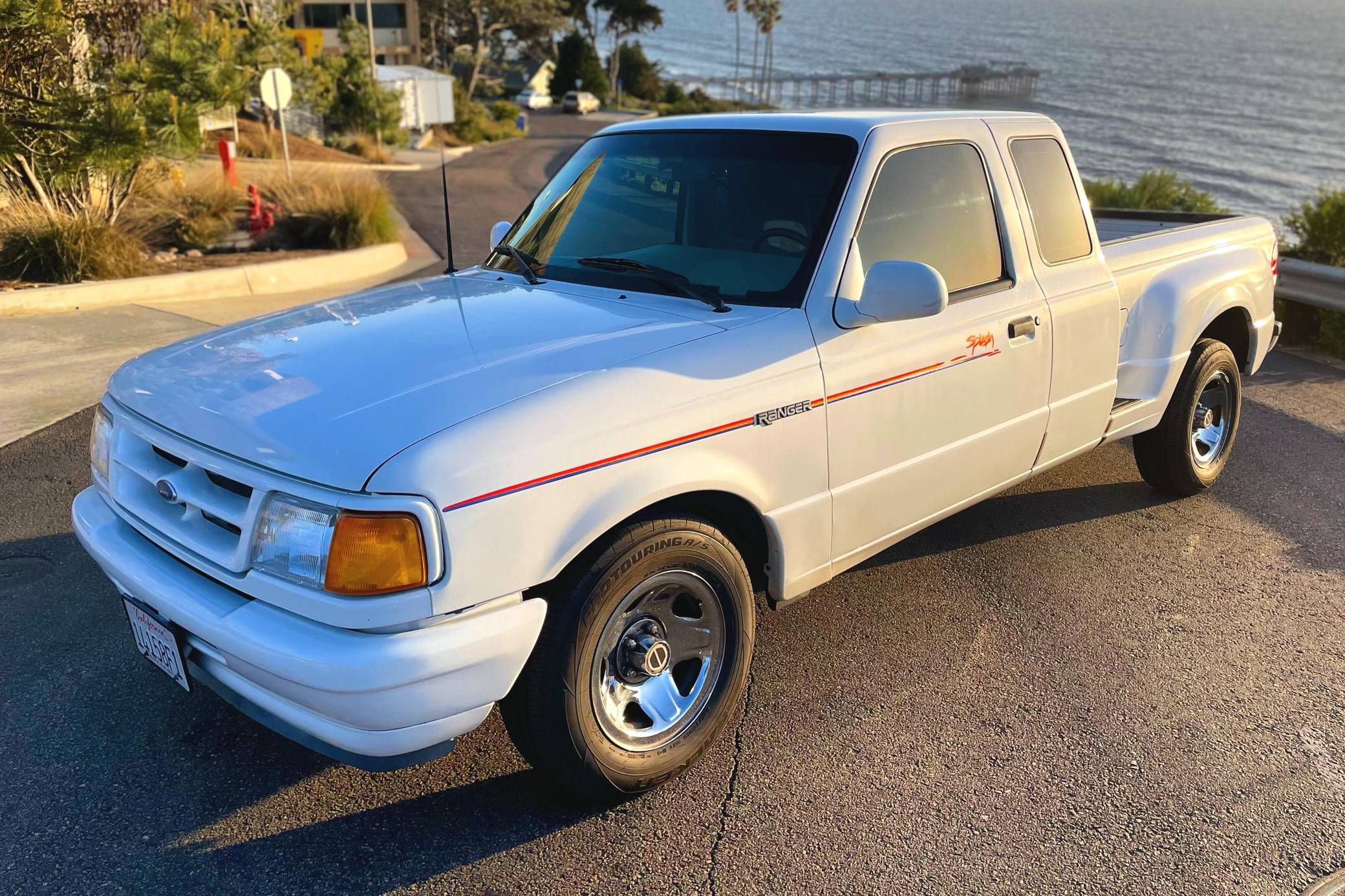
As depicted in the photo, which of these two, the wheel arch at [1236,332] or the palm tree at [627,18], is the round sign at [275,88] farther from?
the palm tree at [627,18]

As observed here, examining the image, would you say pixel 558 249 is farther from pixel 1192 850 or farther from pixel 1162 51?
pixel 1162 51

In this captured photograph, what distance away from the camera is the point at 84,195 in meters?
11.3

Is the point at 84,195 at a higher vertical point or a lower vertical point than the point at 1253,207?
higher

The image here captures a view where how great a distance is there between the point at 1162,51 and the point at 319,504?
14123cm

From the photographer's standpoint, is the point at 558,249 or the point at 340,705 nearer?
the point at 340,705

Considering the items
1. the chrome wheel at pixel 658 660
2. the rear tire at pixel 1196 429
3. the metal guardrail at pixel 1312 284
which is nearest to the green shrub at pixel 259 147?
the metal guardrail at pixel 1312 284

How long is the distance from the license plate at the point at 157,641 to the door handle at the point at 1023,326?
3141 mm

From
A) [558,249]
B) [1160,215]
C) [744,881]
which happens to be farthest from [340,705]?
[1160,215]

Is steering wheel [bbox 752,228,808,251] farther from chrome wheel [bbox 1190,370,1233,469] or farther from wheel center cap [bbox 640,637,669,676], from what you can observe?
chrome wheel [bbox 1190,370,1233,469]

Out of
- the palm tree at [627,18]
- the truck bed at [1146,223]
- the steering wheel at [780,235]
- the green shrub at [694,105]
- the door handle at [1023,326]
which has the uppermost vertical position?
the palm tree at [627,18]

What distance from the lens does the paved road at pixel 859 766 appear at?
290 centimetres

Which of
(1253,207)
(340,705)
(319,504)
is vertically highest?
(319,504)

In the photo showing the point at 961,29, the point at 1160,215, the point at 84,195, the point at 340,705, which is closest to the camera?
the point at 340,705

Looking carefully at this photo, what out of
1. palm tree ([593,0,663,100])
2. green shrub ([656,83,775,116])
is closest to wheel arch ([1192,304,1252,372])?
green shrub ([656,83,775,116])
